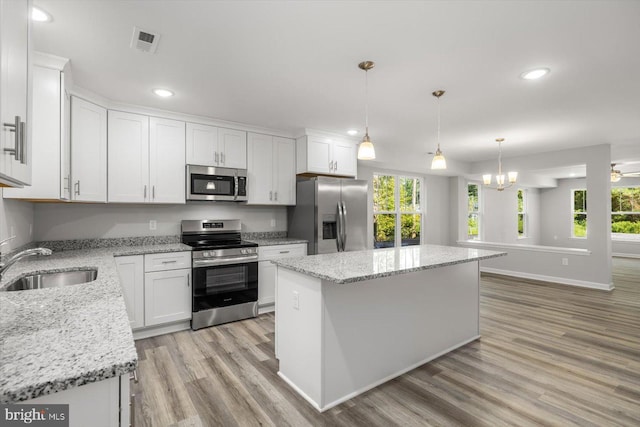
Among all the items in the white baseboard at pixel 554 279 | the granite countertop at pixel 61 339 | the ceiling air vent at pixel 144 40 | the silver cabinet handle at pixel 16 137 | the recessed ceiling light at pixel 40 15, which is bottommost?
the white baseboard at pixel 554 279

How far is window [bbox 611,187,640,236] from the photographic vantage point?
29.5 feet

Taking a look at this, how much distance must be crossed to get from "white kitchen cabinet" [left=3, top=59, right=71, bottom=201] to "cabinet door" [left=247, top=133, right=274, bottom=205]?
6.68 feet

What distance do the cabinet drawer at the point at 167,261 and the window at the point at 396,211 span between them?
11.7 feet

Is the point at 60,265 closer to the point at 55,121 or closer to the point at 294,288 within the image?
the point at 55,121

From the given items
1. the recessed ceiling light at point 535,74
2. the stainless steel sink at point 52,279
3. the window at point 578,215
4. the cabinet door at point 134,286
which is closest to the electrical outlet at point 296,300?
the stainless steel sink at point 52,279

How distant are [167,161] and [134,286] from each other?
1.39m

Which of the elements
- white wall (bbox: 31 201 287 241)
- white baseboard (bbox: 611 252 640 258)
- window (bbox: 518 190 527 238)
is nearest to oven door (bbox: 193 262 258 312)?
white wall (bbox: 31 201 287 241)

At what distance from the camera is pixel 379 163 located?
5645 mm

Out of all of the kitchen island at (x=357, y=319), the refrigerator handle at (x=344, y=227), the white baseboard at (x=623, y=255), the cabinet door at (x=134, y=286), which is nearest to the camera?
the kitchen island at (x=357, y=319)

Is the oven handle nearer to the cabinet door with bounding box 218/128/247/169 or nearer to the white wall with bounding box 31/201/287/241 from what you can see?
the white wall with bounding box 31/201/287/241

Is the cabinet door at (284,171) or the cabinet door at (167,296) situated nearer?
the cabinet door at (167,296)

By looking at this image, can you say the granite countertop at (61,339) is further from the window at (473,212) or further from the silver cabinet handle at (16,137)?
the window at (473,212)

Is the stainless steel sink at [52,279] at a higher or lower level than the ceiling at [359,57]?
lower

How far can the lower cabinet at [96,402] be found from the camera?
2.62 feet
